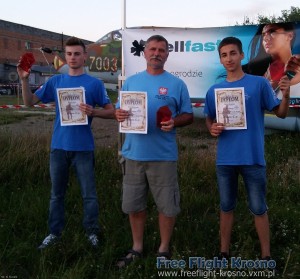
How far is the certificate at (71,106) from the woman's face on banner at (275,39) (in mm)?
4595

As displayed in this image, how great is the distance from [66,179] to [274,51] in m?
4.98

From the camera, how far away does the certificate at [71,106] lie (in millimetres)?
3441

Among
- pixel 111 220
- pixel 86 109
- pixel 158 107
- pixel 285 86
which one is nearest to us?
pixel 285 86

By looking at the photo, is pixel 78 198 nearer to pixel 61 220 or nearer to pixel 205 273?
pixel 61 220

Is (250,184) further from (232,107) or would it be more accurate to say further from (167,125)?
(167,125)

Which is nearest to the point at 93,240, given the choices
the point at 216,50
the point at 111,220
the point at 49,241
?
the point at 49,241

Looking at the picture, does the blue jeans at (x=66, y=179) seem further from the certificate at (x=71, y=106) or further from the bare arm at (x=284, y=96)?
the bare arm at (x=284, y=96)

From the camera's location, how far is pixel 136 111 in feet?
10.6

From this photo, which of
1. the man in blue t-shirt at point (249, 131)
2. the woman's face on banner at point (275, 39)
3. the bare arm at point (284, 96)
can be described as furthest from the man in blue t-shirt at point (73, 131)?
the woman's face on banner at point (275, 39)

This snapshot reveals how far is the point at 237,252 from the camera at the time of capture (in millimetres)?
3389

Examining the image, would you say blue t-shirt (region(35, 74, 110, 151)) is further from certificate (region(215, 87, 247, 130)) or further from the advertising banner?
the advertising banner

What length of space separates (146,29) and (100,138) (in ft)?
10.4

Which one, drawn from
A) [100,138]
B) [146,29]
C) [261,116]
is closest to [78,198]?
[261,116]

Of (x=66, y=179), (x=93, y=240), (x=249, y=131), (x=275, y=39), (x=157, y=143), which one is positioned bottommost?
(x=93, y=240)
